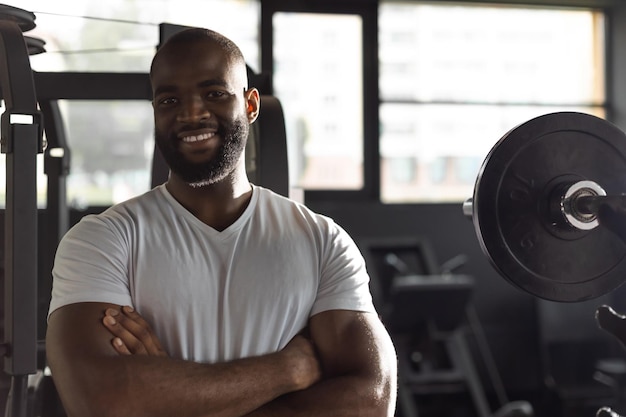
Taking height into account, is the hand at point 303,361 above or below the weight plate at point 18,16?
below

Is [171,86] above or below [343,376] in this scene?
above

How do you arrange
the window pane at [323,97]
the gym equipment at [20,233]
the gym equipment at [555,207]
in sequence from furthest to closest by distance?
the window pane at [323,97] → the gym equipment at [20,233] → the gym equipment at [555,207]

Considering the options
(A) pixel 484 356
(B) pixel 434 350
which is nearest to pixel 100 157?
(B) pixel 434 350

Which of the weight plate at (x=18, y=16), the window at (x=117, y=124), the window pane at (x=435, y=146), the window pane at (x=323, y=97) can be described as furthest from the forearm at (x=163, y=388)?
the window pane at (x=435, y=146)

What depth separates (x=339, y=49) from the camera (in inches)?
201

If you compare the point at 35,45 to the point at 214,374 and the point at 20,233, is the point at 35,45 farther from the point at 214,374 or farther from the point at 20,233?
the point at 214,374

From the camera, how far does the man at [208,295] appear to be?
136 cm

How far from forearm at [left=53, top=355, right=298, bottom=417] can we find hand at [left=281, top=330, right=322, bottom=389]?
0.06 metres

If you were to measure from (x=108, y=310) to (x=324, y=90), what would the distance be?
383 centimetres

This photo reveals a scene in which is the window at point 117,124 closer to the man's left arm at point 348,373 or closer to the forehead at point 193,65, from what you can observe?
the forehead at point 193,65

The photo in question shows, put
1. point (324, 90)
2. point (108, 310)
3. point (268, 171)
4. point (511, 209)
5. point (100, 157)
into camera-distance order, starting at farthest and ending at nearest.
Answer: point (324, 90) → point (100, 157) → point (268, 171) → point (108, 310) → point (511, 209)

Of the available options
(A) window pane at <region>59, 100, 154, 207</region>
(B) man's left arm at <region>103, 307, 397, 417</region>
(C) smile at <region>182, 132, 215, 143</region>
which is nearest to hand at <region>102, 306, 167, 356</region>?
(B) man's left arm at <region>103, 307, 397, 417</region>

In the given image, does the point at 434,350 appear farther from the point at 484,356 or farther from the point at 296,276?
the point at 296,276

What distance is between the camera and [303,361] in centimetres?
147
